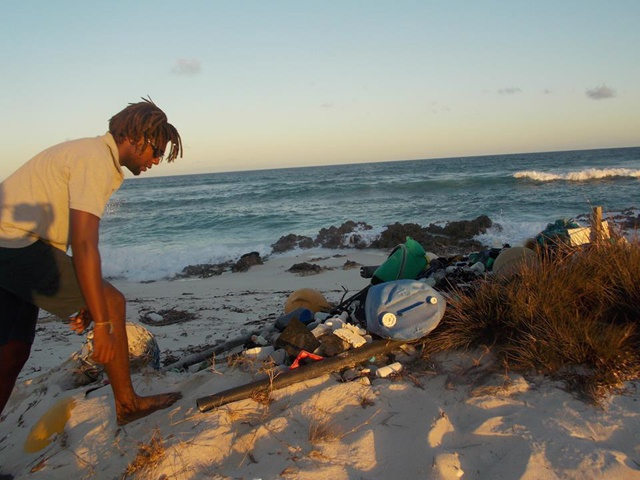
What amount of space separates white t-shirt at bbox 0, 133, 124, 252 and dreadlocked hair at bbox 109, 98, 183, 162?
9cm

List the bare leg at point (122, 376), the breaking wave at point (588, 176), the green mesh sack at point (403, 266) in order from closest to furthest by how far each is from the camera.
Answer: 1. the bare leg at point (122, 376)
2. the green mesh sack at point (403, 266)
3. the breaking wave at point (588, 176)

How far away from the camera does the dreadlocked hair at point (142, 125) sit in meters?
2.39

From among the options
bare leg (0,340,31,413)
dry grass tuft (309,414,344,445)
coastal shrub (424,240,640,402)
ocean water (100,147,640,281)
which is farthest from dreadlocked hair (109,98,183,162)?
→ ocean water (100,147,640,281)

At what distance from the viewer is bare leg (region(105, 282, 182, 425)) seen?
2.48 m

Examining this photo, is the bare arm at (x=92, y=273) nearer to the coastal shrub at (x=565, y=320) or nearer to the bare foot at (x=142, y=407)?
the bare foot at (x=142, y=407)

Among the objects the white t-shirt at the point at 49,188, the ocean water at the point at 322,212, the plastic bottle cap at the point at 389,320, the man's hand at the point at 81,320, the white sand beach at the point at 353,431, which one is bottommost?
the ocean water at the point at 322,212

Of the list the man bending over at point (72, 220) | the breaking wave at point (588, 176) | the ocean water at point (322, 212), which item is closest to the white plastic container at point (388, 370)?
the man bending over at point (72, 220)

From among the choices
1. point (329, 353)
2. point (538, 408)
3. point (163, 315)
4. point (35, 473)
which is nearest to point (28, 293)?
point (35, 473)

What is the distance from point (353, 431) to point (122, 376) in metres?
1.31

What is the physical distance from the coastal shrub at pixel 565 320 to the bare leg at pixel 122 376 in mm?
1801

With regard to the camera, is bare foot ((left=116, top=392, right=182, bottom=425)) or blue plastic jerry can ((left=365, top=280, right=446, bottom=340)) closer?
bare foot ((left=116, top=392, right=182, bottom=425))

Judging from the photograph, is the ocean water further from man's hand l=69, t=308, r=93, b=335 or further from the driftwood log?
the driftwood log

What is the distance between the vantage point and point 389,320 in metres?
3.19

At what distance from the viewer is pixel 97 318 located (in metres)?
2.25
